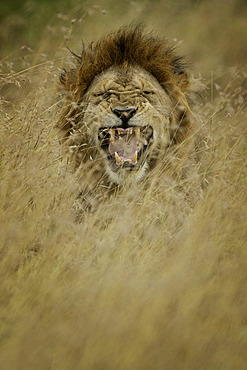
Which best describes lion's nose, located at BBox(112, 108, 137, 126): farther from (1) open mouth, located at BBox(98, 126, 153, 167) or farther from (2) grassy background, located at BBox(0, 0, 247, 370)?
(2) grassy background, located at BBox(0, 0, 247, 370)

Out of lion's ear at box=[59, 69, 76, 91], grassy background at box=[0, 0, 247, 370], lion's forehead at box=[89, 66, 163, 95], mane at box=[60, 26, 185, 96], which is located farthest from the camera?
lion's ear at box=[59, 69, 76, 91]

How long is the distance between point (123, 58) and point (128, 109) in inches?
28.7

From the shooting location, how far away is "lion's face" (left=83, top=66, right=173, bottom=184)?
15.9ft

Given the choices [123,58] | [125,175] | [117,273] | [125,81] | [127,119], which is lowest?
[125,175]

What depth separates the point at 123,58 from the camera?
207 inches

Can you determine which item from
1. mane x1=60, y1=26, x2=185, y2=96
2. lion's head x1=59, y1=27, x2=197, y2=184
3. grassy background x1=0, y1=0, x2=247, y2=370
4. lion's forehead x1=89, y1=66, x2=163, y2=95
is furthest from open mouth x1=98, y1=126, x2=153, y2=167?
mane x1=60, y1=26, x2=185, y2=96

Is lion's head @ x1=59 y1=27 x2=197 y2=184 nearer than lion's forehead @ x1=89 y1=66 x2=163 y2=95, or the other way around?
lion's head @ x1=59 y1=27 x2=197 y2=184

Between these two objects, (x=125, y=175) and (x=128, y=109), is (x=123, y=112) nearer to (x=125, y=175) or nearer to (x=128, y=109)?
(x=128, y=109)

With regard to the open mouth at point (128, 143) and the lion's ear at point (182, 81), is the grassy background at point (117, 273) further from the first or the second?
the lion's ear at point (182, 81)

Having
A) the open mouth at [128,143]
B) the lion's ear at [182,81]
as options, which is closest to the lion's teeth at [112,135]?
the open mouth at [128,143]

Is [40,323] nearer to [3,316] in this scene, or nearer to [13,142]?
[3,316]

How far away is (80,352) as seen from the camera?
2621 millimetres

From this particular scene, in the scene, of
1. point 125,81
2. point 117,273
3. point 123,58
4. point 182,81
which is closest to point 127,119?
point 125,81

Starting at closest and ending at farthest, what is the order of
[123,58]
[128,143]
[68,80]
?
→ [128,143]
[123,58]
[68,80]
